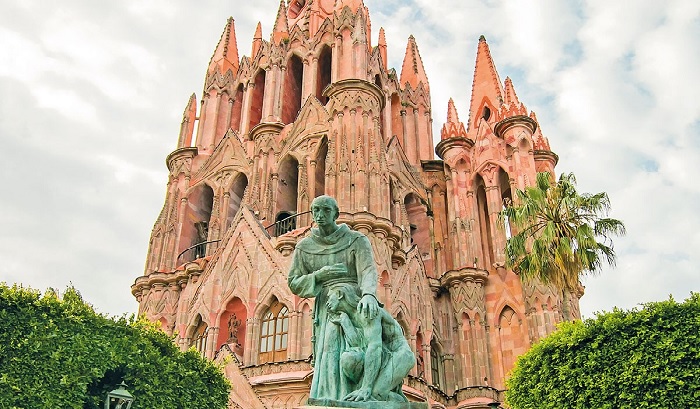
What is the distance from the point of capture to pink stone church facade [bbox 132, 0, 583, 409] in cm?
2316

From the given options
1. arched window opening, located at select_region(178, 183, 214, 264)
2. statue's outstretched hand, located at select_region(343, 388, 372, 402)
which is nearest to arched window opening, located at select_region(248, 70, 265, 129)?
arched window opening, located at select_region(178, 183, 214, 264)

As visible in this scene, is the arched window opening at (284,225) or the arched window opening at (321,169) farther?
the arched window opening at (321,169)

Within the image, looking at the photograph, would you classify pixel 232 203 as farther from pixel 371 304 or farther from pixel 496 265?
pixel 371 304

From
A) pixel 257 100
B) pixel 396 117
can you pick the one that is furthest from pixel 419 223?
pixel 257 100

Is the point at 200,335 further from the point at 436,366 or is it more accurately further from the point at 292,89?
the point at 292,89

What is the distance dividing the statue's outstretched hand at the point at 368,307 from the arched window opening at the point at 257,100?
24874 mm

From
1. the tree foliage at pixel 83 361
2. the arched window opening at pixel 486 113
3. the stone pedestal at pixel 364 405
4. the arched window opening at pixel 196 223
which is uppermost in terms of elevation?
the arched window opening at pixel 486 113

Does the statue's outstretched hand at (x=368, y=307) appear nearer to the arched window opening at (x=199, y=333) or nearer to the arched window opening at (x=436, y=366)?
the arched window opening at (x=199, y=333)

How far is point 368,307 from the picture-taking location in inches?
271

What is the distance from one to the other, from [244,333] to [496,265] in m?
9.84

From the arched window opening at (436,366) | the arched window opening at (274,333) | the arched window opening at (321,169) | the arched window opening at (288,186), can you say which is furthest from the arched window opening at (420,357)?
the arched window opening at (288,186)

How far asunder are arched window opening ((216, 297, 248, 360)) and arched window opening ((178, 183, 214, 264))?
3.62 metres

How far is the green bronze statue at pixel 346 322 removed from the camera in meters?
6.75

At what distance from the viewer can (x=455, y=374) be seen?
25250 mm
